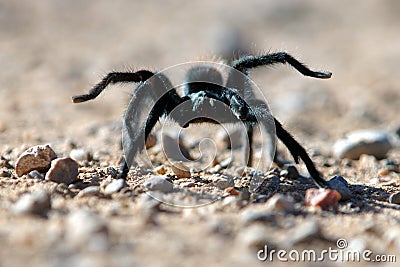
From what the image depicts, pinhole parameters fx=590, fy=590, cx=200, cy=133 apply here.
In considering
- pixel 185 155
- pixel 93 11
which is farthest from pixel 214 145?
pixel 93 11

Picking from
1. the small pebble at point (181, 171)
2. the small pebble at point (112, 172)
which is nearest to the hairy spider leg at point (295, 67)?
the small pebble at point (181, 171)

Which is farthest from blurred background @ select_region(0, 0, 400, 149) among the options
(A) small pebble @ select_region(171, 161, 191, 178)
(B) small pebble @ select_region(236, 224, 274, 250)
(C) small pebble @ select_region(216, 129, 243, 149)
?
(B) small pebble @ select_region(236, 224, 274, 250)

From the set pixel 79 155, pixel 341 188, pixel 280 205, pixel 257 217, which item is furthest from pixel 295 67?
pixel 79 155

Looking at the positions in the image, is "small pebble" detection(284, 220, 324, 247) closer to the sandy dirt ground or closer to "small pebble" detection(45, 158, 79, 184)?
the sandy dirt ground

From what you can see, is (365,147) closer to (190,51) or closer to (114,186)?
(114,186)

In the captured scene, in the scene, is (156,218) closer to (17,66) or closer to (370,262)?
(370,262)

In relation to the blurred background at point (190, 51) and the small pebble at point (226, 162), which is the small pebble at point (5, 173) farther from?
the small pebble at point (226, 162)

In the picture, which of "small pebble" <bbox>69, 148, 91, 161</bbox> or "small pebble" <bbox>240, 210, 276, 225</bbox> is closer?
"small pebble" <bbox>240, 210, 276, 225</bbox>
